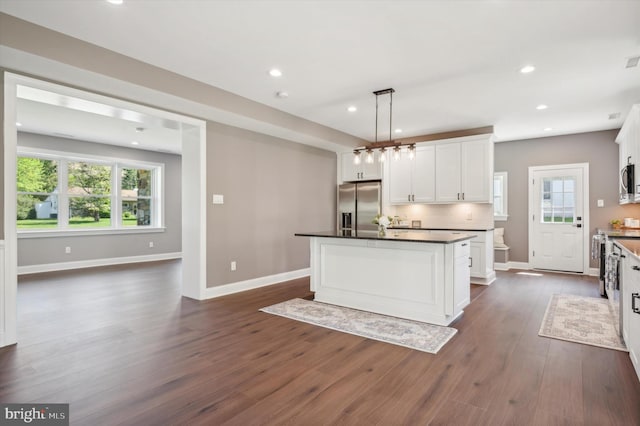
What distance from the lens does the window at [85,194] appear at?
22.9ft

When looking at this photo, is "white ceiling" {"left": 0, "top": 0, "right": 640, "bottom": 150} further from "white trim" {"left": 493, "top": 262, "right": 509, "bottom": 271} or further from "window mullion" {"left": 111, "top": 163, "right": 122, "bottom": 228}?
"window mullion" {"left": 111, "top": 163, "right": 122, "bottom": 228}

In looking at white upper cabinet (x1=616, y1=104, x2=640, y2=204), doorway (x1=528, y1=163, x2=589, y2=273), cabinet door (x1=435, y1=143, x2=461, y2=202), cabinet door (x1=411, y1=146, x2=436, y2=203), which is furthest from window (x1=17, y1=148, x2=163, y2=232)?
white upper cabinet (x1=616, y1=104, x2=640, y2=204)

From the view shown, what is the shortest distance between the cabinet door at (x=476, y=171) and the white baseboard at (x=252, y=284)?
323 cm

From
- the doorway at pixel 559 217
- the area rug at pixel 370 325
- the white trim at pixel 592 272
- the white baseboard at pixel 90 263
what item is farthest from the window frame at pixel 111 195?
the white trim at pixel 592 272

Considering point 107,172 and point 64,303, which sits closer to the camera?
point 64,303

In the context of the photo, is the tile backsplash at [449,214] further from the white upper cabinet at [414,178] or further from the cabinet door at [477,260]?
the cabinet door at [477,260]

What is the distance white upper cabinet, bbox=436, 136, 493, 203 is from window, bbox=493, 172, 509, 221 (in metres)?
1.56

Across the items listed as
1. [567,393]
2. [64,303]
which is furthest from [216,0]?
[64,303]

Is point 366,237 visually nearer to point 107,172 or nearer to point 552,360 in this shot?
point 552,360

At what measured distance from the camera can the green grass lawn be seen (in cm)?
692

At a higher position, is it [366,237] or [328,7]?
[328,7]

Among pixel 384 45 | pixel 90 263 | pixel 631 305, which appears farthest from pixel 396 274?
pixel 90 263

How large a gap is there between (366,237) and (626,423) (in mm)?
2448

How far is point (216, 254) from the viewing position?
495 cm
